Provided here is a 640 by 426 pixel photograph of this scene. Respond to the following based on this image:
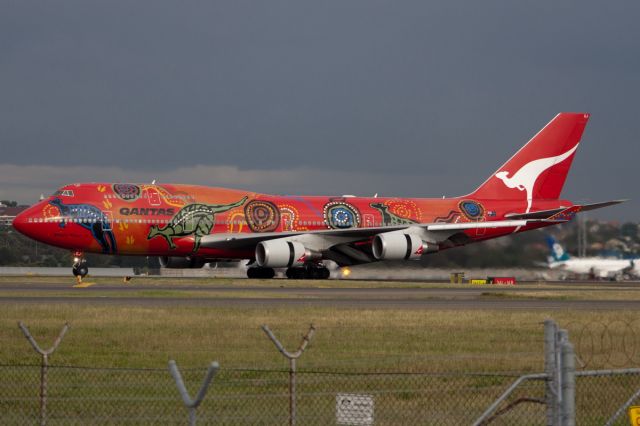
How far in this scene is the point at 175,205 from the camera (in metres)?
53.9

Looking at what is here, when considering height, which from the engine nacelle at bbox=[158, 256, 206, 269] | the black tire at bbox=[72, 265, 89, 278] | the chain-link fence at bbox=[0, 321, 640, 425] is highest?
the engine nacelle at bbox=[158, 256, 206, 269]

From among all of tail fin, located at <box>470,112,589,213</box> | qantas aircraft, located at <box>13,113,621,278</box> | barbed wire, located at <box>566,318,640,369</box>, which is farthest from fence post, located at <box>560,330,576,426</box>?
tail fin, located at <box>470,112,589,213</box>

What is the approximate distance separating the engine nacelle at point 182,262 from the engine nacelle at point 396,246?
8954 mm

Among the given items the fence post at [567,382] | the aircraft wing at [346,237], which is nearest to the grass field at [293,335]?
the fence post at [567,382]

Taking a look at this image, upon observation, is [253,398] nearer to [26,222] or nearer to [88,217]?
[88,217]

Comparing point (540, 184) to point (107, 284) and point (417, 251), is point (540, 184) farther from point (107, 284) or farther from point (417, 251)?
point (107, 284)

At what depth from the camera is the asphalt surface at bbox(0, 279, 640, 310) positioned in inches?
1331

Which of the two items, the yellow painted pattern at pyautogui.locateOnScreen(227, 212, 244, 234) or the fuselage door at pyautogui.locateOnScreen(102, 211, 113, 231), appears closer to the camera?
the fuselage door at pyautogui.locateOnScreen(102, 211, 113, 231)

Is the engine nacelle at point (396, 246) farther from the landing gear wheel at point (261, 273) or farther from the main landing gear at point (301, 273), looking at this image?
the landing gear wheel at point (261, 273)

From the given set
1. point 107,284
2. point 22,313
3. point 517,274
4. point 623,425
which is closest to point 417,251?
point 517,274

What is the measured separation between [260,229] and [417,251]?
7.95 m

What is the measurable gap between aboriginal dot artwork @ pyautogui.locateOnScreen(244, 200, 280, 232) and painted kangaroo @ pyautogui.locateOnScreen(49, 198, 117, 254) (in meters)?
7.38

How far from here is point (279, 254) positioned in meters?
53.1

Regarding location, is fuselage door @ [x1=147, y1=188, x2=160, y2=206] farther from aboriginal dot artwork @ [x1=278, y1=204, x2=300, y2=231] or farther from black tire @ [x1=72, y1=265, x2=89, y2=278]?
aboriginal dot artwork @ [x1=278, y1=204, x2=300, y2=231]
